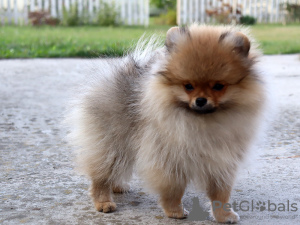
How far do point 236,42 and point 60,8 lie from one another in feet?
46.8

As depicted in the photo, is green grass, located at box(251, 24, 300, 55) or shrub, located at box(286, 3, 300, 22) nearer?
green grass, located at box(251, 24, 300, 55)

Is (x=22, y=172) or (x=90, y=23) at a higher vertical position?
(x=90, y=23)

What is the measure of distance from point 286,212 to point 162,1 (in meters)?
19.0

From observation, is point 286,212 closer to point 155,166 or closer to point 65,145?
point 155,166

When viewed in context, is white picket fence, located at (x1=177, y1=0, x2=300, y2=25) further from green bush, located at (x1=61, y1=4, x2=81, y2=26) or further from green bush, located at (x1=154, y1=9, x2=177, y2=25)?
green bush, located at (x1=61, y1=4, x2=81, y2=26)

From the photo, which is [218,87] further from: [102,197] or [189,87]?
[102,197]

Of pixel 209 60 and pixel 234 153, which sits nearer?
pixel 209 60

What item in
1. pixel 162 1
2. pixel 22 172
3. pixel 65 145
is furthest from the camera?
pixel 162 1

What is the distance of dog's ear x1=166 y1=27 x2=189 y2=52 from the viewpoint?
2.63 m

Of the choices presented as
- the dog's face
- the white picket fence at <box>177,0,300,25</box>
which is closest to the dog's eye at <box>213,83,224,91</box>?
the dog's face

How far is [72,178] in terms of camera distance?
3529 millimetres

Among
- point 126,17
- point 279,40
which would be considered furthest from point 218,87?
point 126,17

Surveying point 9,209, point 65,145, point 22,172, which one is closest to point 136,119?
point 9,209

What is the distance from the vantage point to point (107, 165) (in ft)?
9.86
